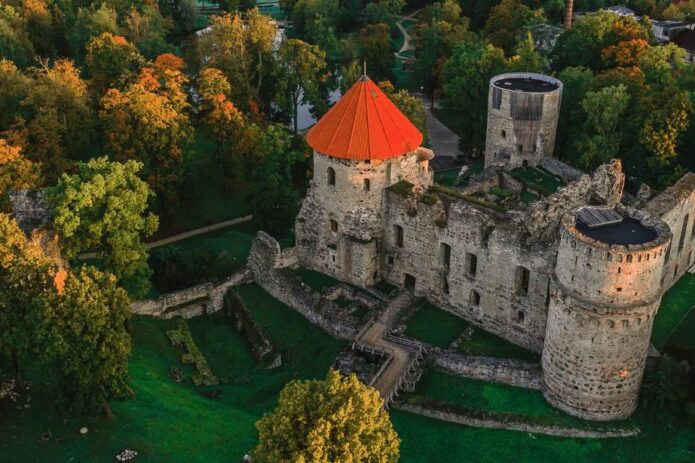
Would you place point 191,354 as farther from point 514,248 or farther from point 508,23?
point 508,23

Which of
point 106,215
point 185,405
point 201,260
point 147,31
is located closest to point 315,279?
point 201,260

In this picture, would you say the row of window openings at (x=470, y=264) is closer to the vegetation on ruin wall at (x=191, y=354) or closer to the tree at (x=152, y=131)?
the vegetation on ruin wall at (x=191, y=354)

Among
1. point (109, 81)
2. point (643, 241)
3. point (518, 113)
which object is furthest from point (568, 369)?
point (109, 81)

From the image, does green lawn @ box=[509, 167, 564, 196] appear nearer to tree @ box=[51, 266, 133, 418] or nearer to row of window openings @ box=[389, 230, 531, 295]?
row of window openings @ box=[389, 230, 531, 295]

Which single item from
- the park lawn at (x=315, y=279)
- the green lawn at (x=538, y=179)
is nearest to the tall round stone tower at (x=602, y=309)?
the park lawn at (x=315, y=279)

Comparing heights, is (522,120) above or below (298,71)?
below

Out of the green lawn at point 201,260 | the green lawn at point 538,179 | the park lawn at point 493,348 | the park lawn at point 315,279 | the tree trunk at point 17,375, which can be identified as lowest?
the green lawn at point 201,260
